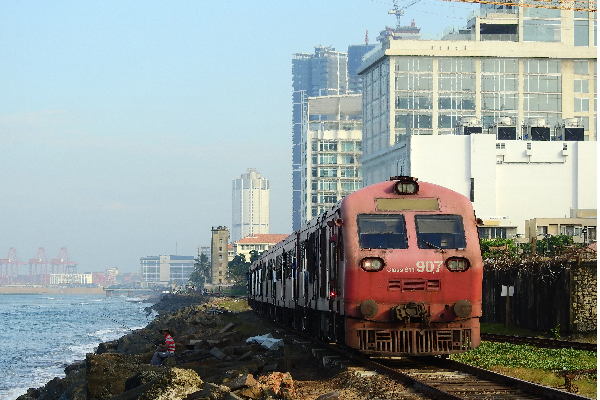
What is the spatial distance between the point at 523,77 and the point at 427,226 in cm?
12879

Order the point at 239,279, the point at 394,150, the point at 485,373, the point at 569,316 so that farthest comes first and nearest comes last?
the point at 239,279 → the point at 394,150 → the point at 569,316 → the point at 485,373

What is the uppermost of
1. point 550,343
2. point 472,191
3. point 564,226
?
point 472,191

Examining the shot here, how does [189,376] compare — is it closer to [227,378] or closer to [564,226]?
[227,378]

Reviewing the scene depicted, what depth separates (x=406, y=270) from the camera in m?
18.8

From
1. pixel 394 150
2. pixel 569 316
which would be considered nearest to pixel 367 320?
pixel 569 316

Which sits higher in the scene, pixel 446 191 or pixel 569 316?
pixel 446 191

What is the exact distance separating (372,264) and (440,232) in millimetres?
1756

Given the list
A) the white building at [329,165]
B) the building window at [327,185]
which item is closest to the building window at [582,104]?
the white building at [329,165]

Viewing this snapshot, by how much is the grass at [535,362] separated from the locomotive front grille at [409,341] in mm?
1340

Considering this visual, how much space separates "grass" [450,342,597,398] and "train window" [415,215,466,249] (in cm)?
296

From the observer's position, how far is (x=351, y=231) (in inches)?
755

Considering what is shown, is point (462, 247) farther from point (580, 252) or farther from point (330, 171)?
point (330, 171)

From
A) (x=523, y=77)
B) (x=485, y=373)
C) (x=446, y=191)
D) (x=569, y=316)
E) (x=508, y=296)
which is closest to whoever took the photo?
(x=485, y=373)

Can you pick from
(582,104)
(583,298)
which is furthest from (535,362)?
(582,104)
